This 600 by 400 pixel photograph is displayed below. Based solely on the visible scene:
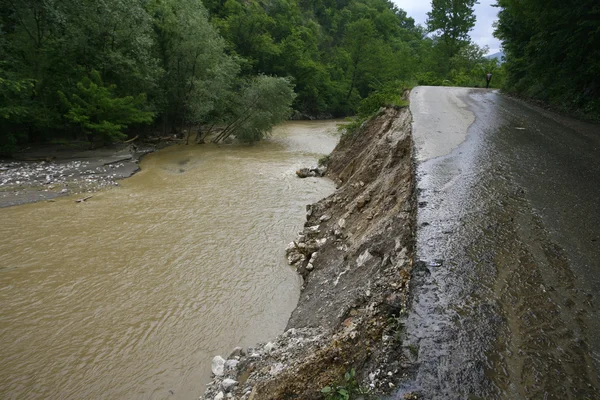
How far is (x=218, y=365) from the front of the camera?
484cm

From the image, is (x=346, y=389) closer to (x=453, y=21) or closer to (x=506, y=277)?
(x=506, y=277)

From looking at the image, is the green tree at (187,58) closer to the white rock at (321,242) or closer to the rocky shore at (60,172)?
the rocky shore at (60,172)

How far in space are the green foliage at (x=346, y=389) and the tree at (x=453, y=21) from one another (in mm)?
43960

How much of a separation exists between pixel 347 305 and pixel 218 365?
7.27ft

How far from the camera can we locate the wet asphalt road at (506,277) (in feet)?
7.57

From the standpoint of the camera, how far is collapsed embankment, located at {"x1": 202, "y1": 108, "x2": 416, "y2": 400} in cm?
270

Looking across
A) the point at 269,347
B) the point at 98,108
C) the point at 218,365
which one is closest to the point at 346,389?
the point at 269,347

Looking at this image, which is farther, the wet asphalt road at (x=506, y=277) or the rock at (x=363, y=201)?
the rock at (x=363, y=201)

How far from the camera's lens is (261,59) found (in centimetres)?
3678

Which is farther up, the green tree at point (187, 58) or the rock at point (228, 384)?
the green tree at point (187, 58)

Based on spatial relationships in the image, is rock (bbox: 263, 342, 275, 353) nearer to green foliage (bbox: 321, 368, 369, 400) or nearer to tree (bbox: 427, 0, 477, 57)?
green foliage (bbox: 321, 368, 369, 400)

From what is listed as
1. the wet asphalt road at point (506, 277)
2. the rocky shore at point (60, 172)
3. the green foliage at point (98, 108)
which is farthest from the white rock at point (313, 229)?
the green foliage at point (98, 108)

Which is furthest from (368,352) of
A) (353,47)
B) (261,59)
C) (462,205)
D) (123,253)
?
(353,47)

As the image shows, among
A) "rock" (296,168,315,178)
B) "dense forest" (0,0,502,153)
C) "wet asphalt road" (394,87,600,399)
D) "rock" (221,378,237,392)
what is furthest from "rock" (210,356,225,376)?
"dense forest" (0,0,502,153)
